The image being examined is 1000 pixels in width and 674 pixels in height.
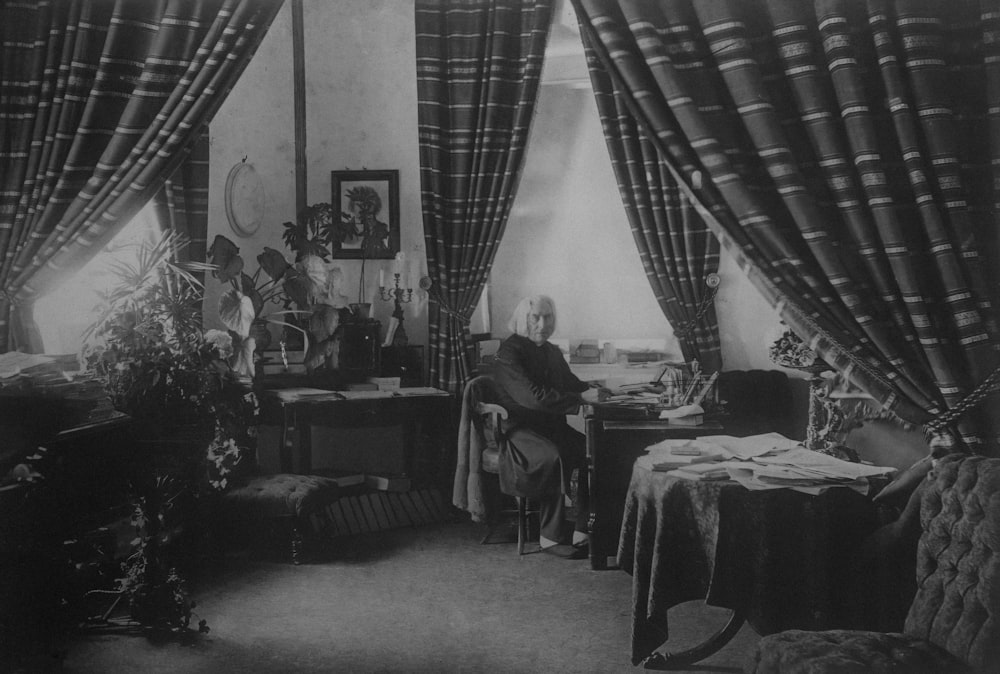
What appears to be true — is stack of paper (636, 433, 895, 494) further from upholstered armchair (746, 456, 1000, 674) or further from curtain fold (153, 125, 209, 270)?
curtain fold (153, 125, 209, 270)

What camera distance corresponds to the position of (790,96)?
2.49 metres

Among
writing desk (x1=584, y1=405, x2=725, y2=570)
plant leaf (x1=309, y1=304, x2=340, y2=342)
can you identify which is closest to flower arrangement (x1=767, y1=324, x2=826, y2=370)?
writing desk (x1=584, y1=405, x2=725, y2=570)

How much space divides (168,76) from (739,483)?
8.74ft

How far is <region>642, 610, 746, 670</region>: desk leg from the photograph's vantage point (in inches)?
114

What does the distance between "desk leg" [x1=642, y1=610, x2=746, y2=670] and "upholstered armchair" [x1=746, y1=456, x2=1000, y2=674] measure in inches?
32.4

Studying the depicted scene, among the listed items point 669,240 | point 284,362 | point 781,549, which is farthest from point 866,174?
point 284,362

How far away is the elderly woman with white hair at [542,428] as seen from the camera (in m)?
4.36

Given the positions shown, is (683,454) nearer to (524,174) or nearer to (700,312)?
(700,312)

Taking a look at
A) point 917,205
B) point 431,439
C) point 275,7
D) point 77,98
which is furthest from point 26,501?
point 917,205

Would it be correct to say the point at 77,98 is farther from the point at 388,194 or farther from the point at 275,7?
the point at 388,194

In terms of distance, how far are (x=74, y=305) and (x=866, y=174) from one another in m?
3.72

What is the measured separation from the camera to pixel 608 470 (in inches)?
159

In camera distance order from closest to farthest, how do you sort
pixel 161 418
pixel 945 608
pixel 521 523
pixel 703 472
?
pixel 945 608, pixel 703 472, pixel 161 418, pixel 521 523

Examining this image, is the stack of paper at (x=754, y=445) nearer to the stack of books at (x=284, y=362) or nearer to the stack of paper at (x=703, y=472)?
the stack of paper at (x=703, y=472)
